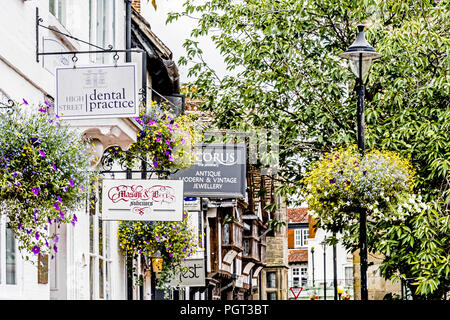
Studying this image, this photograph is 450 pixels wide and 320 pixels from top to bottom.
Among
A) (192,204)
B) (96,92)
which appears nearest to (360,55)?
(192,204)

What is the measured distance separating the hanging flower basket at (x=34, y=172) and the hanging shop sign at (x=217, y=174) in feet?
29.6

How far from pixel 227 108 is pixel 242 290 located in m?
28.0

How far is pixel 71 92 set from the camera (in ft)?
33.5

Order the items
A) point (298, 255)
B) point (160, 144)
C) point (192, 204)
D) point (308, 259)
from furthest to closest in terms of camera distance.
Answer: point (298, 255), point (308, 259), point (192, 204), point (160, 144)

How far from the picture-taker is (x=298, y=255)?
4161 inches

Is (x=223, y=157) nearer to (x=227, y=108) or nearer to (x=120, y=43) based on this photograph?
(x=227, y=108)

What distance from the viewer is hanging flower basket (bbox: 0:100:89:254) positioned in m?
7.94

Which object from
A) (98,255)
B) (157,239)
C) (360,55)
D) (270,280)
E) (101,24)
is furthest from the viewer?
(270,280)

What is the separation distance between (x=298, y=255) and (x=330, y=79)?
289 feet

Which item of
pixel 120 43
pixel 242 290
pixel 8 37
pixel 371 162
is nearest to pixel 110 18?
pixel 120 43

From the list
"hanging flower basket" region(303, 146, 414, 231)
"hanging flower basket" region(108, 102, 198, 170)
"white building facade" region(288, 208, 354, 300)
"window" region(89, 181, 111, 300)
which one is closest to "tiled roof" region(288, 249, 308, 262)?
"white building facade" region(288, 208, 354, 300)

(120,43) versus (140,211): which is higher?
(120,43)

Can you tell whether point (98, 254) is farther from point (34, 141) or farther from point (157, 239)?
point (34, 141)

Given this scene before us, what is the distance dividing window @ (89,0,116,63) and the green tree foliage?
12.8ft
